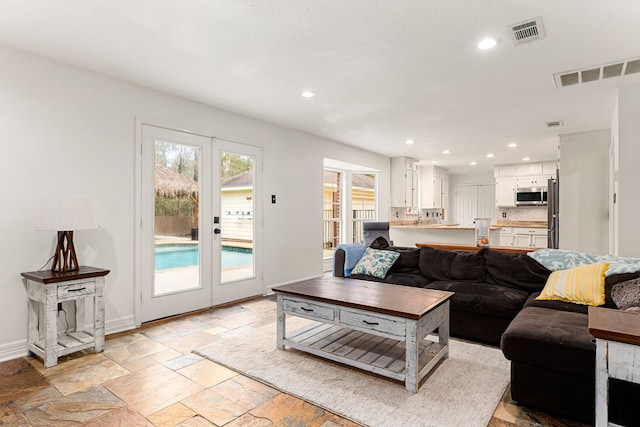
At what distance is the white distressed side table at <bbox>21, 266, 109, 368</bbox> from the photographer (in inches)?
107

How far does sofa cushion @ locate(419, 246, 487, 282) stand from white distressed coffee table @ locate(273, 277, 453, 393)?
3.14 ft

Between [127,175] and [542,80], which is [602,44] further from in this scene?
[127,175]

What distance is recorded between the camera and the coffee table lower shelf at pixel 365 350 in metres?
2.46

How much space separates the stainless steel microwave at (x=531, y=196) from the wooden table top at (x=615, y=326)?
7.37m

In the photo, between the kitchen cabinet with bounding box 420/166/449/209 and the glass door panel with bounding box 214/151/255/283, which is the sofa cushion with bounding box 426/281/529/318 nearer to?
the glass door panel with bounding box 214/151/255/283

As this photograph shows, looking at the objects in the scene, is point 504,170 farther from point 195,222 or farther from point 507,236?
point 195,222

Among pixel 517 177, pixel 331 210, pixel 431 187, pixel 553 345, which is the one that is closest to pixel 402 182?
pixel 431 187

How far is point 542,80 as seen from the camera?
3486mm

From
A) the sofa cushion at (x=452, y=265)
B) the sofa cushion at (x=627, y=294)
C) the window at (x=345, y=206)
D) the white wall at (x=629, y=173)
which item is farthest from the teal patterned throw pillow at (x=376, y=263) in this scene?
the window at (x=345, y=206)

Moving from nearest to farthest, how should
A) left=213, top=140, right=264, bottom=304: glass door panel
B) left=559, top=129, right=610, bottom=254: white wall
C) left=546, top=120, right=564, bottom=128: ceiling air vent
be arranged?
left=213, top=140, right=264, bottom=304: glass door panel
left=546, top=120, right=564, bottom=128: ceiling air vent
left=559, top=129, right=610, bottom=254: white wall

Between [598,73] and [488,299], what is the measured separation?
2403mm

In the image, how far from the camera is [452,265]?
3832 millimetres

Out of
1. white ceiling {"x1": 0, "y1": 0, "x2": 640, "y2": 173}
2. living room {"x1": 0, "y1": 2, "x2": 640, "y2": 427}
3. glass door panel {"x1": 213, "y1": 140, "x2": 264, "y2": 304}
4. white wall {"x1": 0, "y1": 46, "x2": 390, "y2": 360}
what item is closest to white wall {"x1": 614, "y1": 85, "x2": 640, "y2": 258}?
living room {"x1": 0, "y1": 2, "x2": 640, "y2": 427}

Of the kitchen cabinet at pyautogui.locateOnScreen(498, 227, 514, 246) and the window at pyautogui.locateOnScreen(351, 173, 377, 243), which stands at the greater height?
the window at pyautogui.locateOnScreen(351, 173, 377, 243)
